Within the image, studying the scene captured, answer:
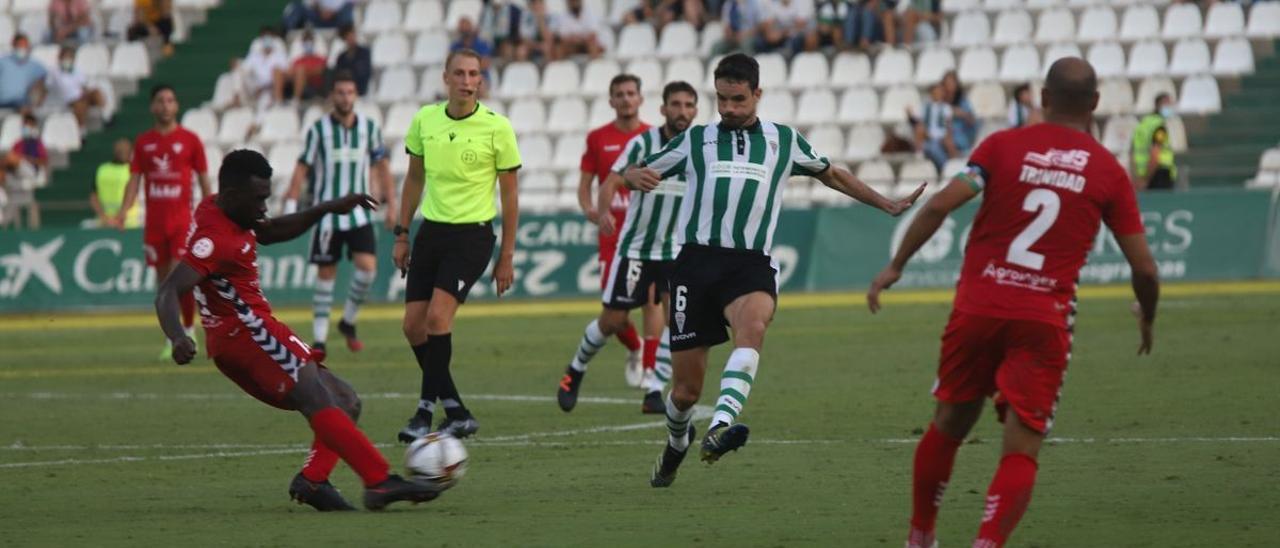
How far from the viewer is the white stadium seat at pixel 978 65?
30266 mm

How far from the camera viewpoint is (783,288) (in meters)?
26.7

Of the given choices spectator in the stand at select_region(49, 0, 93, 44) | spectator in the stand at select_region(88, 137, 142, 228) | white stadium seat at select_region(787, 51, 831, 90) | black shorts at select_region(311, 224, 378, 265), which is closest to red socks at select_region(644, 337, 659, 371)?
black shorts at select_region(311, 224, 378, 265)

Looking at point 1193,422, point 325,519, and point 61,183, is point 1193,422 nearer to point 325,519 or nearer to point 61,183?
point 325,519

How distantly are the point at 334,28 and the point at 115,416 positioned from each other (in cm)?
2075

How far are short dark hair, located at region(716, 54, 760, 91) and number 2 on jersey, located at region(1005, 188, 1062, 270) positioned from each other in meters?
2.88

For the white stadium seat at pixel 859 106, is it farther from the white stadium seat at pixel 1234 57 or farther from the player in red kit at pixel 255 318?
the player in red kit at pixel 255 318

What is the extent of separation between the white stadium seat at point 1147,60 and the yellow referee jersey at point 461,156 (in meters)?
18.7

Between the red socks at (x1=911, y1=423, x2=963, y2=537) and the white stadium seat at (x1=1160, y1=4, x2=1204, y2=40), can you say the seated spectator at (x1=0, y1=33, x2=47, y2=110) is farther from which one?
the red socks at (x1=911, y1=423, x2=963, y2=537)

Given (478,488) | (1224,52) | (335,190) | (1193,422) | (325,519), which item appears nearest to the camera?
(325,519)

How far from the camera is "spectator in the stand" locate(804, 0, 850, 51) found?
31516mm

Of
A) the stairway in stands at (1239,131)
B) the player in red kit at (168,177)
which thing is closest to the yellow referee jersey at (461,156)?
the player in red kit at (168,177)

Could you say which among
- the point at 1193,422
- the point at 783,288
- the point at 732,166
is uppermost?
the point at 732,166

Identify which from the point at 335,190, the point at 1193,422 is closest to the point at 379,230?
the point at 335,190

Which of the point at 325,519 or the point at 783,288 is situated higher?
the point at 325,519
